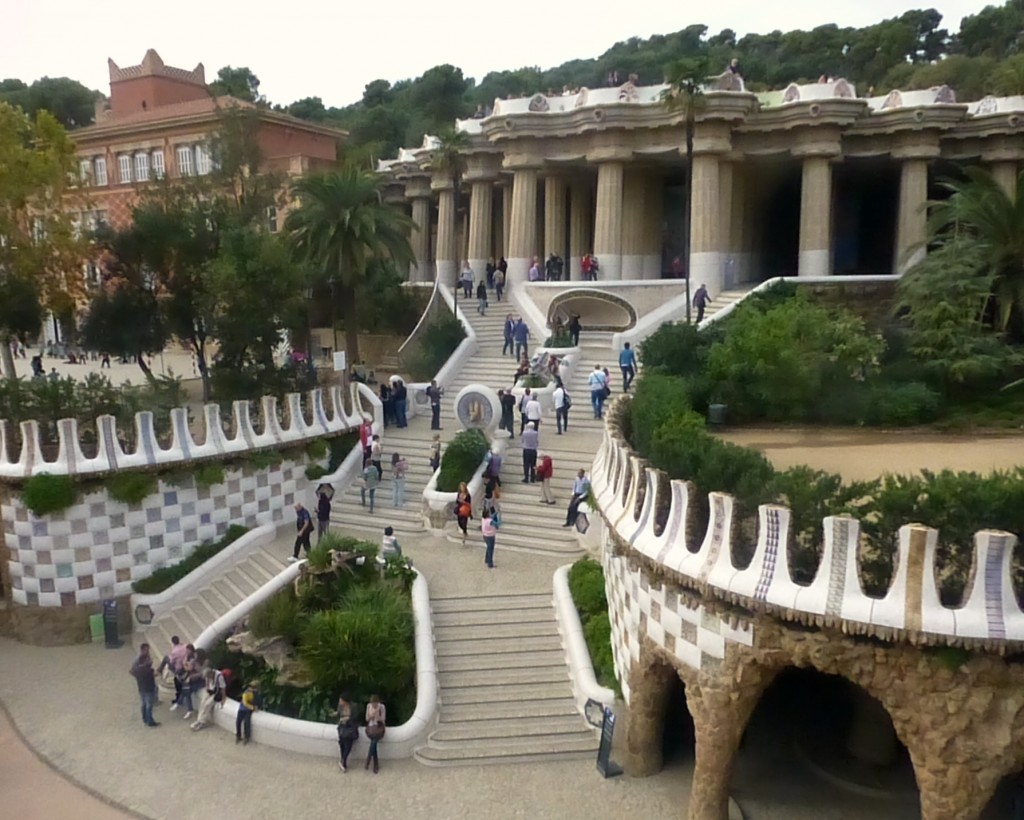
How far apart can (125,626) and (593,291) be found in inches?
726

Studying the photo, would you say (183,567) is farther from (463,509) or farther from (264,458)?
(463,509)

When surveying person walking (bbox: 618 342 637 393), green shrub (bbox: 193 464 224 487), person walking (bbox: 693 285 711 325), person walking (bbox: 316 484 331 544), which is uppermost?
person walking (bbox: 693 285 711 325)

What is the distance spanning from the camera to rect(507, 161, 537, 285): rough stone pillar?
1323 inches

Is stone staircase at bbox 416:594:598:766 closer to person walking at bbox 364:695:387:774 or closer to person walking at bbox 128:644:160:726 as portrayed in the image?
person walking at bbox 364:695:387:774

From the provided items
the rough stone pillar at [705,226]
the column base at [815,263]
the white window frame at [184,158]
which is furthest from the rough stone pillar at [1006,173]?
the white window frame at [184,158]

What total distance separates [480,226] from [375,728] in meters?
27.2

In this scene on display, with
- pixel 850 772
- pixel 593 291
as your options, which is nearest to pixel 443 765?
pixel 850 772

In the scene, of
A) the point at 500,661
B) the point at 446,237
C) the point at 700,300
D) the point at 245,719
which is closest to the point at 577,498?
the point at 500,661

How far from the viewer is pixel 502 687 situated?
14.9 m

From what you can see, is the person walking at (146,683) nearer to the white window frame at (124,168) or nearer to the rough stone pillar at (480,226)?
the rough stone pillar at (480,226)

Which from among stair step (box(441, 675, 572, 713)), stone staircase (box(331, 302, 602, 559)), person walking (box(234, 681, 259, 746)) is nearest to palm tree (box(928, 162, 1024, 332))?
stone staircase (box(331, 302, 602, 559))

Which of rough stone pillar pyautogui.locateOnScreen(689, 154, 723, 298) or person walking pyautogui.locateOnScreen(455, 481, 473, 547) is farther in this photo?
rough stone pillar pyautogui.locateOnScreen(689, 154, 723, 298)

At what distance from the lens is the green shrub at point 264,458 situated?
830 inches

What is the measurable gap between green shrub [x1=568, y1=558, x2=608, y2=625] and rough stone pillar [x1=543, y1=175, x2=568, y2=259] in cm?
2143
